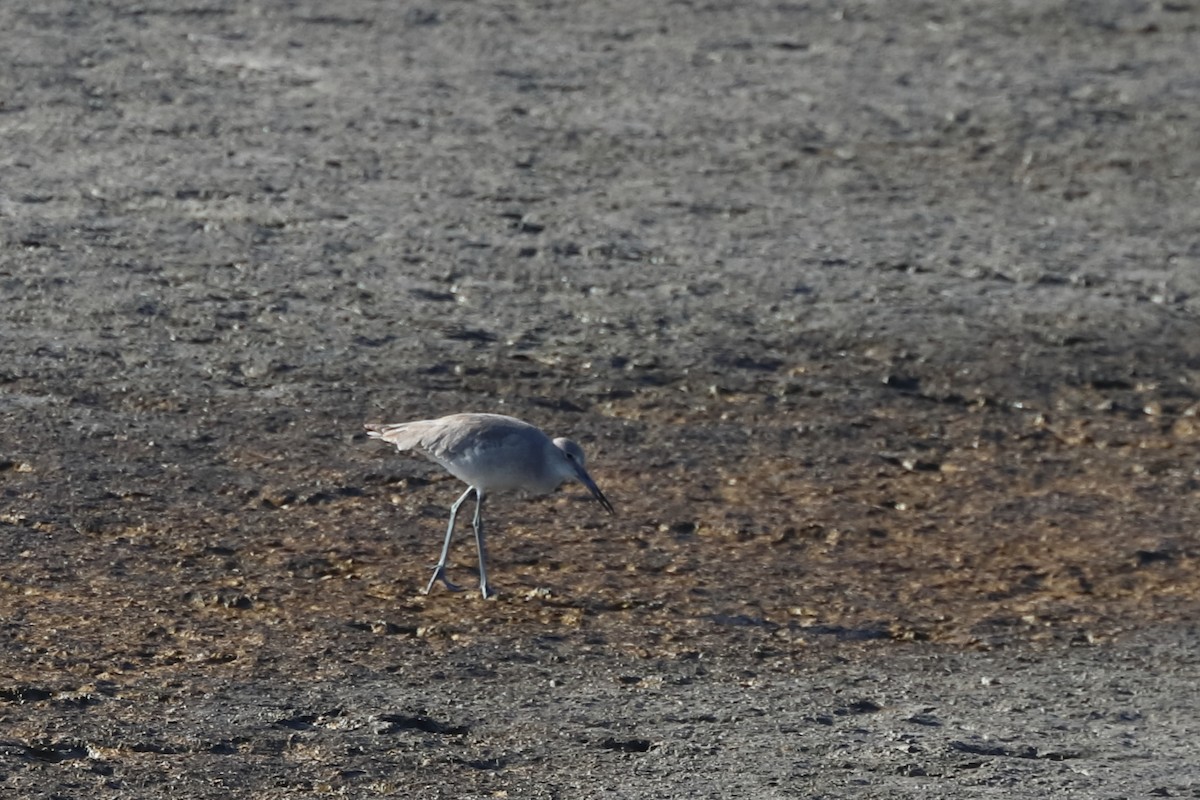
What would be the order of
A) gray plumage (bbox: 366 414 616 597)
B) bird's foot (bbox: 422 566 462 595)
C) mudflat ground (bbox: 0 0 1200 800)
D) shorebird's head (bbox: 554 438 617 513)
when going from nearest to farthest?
mudflat ground (bbox: 0 0 1200 800) < bird's foot (bbox: 422 566 462 595) < gray plumage (bbox: 366 414 616 597) < shorebird's head (bbox: 554 438 617 513)

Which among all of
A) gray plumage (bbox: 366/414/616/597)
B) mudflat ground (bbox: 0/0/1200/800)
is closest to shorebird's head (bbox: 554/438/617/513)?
gray plumage (bbox: 366/414/616/597)

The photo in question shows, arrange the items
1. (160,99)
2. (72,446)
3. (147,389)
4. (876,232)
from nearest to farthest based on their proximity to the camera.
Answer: (72,446)
(147,389)
(876,232)
(160,99)

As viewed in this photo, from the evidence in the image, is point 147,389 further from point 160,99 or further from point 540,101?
point 540,101

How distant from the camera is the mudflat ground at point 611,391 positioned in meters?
5.81

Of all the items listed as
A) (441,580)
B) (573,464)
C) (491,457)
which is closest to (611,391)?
(573,464)

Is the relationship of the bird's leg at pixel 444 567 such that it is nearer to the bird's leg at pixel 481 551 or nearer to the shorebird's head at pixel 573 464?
the bird's leg at pixel 481 551

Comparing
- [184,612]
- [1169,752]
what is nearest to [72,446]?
[184,612]

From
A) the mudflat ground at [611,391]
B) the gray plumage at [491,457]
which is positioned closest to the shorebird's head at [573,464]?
the gray plumage at [491,457]

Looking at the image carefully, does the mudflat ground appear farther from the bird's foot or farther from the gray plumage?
the gray plumage

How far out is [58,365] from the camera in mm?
8234

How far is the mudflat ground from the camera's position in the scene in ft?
19.1

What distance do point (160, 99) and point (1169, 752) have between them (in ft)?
23.0

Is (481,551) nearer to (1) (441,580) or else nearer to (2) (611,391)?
(1) (441,580)

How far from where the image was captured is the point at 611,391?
8539 mm
